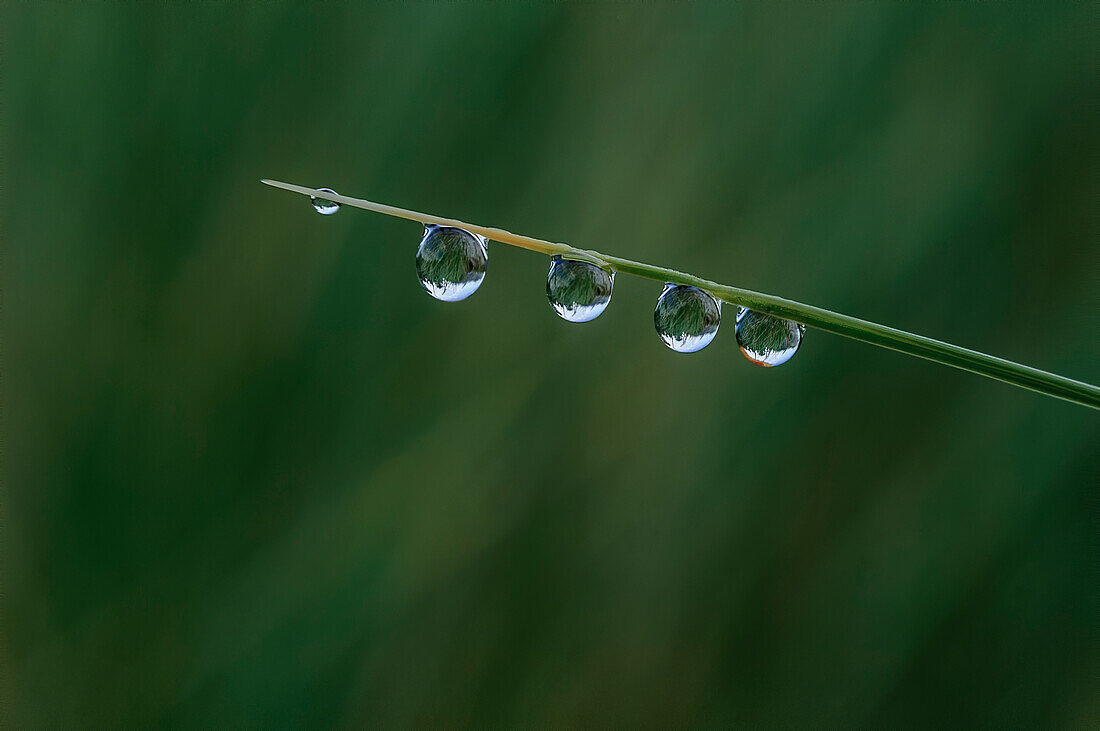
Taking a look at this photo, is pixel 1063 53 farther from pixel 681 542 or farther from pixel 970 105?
pixel 681 542

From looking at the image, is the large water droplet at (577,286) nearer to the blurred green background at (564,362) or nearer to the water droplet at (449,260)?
the water droplet at (449,260)

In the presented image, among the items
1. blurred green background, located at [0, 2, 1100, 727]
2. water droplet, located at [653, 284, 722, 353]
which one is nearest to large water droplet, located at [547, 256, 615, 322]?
water droplet, located at [653, 284, 722, 353]

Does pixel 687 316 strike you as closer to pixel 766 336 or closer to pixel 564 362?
pixel 766 336

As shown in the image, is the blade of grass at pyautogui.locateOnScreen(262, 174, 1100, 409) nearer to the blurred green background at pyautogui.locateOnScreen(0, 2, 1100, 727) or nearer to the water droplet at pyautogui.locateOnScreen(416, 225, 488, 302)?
the water droplet at pyautogui.locateOnScreen(416, 225, 488, 302)

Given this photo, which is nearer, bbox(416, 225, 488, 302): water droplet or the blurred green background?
bbox(416, 225, 488, 302): water droplet

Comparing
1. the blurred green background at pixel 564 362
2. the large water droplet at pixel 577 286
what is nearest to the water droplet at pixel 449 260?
the large water droplet at pixel 577 286

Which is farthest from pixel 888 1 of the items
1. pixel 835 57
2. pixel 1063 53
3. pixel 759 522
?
pixel 759 522
